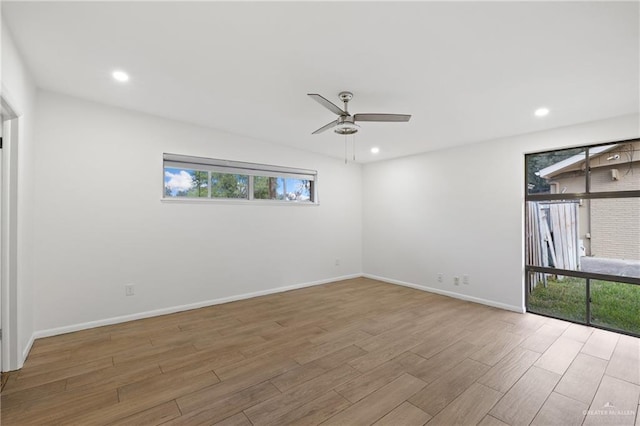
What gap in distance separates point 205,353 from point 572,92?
13.9 ft

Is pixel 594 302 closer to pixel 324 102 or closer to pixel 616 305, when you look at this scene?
pixel 616 305

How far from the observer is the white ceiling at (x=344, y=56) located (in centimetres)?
173

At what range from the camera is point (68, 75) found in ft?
8.46

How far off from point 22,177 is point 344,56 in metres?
2.84

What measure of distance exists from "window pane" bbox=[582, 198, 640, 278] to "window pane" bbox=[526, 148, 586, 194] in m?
0.33

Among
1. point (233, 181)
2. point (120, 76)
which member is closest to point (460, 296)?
point (233, 181)

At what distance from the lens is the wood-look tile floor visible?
1.84m

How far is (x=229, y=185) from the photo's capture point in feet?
14.2

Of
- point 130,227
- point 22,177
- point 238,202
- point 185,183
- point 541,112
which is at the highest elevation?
point 541,112

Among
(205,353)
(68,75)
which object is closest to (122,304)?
(205,353)

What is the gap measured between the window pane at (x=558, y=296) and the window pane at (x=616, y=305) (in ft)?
0.35

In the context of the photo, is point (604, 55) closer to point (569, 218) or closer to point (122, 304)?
point (569, 218)

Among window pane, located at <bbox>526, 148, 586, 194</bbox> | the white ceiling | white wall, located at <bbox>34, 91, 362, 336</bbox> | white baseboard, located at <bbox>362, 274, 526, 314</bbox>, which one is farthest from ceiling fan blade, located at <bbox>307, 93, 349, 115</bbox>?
white baseboard, located at <bbox>362, 274, 526, 314</bbox>

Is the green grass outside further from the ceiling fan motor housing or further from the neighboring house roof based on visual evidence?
the ceiling fan motor housing
